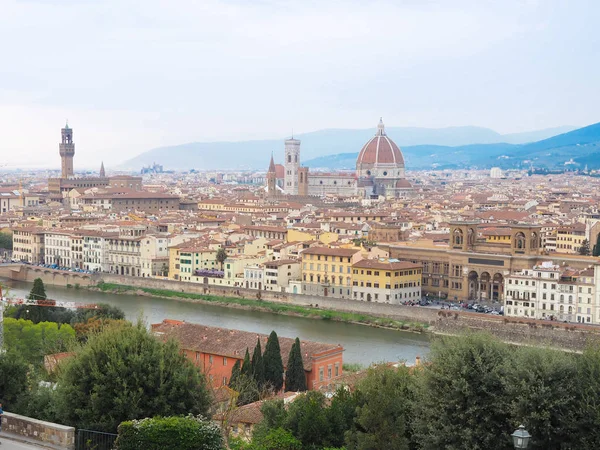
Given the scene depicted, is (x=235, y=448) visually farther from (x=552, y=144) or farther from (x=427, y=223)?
(x=552, y=144)

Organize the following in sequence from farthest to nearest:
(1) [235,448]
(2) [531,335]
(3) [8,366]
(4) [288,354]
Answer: (2) [531,335] < (4) [288,354] < (3) [8,366] < (1) [235,448]

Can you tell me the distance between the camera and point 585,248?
30062 millimetres

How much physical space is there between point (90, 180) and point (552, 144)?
480 feet

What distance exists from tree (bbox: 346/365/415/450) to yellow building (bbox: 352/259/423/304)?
1574 cm

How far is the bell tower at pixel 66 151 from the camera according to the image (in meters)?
70.9

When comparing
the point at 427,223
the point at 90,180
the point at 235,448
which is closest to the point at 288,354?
the point at 235,448

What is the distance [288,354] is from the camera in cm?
1425

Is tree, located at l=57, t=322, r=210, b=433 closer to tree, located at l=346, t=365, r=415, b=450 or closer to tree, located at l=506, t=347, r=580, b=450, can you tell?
tree, located at l=346, t=365, r=415, b=450

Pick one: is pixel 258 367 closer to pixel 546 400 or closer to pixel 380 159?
pixel 546 400

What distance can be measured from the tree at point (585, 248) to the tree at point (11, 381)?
22.9 m

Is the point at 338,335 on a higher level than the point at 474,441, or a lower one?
lower

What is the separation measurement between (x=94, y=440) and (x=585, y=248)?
24935 mm

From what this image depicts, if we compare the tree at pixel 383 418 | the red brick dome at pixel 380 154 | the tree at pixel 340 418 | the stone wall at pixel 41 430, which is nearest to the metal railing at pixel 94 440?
the stone wall at pixel 41 430

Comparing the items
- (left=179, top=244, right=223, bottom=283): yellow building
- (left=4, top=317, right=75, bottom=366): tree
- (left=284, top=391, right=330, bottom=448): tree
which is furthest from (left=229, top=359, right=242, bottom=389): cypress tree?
(left=179, top=244, right=223, bottom=283): yellow building
